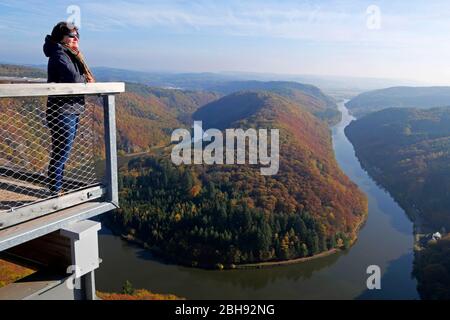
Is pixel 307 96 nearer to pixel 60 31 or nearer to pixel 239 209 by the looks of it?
pixel 239 209

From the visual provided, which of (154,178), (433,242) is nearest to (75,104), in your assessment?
(433,242)

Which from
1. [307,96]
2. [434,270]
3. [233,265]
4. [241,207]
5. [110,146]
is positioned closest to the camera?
[110,146]

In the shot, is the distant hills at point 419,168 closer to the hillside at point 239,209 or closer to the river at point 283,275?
the river at point 283,275

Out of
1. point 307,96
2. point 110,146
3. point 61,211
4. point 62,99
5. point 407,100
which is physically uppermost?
point 307,96

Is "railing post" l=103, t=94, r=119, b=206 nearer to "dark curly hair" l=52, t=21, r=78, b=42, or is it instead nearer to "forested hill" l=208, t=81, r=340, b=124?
Answer: "dark curly hair" l=52, t=21, r=78, b=42

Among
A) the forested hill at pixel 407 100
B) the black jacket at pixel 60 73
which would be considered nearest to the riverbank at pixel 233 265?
the black jacket at pixel 60 73

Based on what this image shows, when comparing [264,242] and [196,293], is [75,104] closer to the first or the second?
[196,293]

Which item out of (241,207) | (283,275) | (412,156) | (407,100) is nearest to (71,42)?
(283,275)
